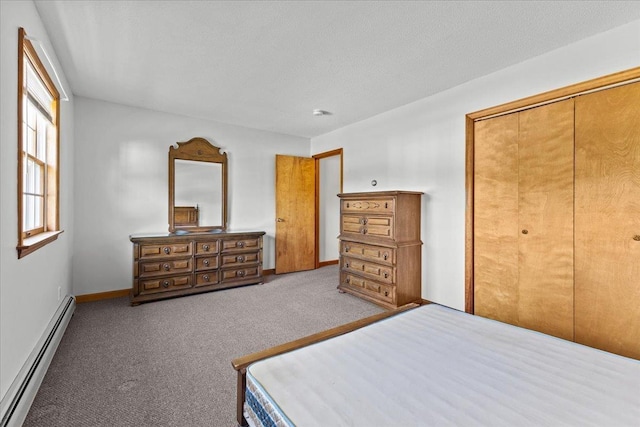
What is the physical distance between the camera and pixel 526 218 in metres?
2.77

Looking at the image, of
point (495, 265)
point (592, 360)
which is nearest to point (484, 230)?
point (495, 265)

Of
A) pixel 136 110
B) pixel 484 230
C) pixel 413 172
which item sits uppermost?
pixel 136 110

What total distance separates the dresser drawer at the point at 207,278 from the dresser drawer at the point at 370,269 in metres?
1.75

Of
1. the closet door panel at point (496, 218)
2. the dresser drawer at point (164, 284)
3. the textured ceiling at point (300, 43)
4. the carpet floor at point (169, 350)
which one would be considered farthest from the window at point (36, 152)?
the closet door panel at point (496, 218)

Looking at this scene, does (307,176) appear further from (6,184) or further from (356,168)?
Result: (6,184)

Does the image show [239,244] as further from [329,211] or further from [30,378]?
[30,378]

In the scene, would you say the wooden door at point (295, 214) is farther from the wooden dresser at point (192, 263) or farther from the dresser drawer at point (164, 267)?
the dresser drawer at point (164, 267)

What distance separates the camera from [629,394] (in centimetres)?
110

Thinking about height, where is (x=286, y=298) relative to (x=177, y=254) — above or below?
below

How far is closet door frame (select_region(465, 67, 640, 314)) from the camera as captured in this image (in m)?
2.25

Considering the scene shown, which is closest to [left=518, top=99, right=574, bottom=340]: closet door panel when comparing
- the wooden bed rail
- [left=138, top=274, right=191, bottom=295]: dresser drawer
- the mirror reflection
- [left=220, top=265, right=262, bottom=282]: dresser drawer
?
the wooden bed rail

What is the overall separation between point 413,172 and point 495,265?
142 centimetres

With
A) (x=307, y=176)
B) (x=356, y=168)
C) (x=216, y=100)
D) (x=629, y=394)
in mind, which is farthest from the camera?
(x=307, y=176)

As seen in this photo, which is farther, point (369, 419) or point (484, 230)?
point (484, 230)
